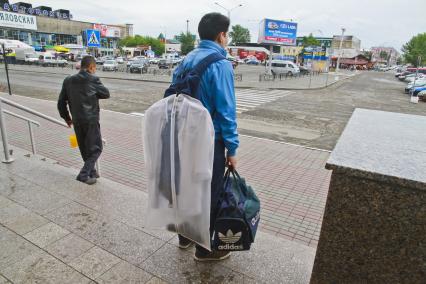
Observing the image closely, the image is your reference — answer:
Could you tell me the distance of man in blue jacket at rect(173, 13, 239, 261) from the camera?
2.31m

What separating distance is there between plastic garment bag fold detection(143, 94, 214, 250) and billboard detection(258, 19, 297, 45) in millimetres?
40463

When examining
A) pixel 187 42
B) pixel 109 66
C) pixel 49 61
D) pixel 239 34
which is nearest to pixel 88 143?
pixel 109 66

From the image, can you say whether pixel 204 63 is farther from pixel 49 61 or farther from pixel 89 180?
pixel 49 61

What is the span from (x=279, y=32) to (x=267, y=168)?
126ft

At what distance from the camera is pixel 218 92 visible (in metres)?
2.30

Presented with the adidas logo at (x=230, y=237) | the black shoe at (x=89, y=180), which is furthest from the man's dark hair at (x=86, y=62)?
the adidas logo at (x=230, y=237)

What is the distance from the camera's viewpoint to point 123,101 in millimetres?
15828

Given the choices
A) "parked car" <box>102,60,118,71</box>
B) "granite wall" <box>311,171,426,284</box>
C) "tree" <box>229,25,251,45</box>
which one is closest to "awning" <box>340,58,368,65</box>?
"tree" <box>229,25,251,45</box>

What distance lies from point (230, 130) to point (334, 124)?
11.2 meters

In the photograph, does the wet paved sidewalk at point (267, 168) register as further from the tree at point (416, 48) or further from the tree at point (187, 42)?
the tree at point (187, 42)

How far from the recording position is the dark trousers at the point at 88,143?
14.6 ft

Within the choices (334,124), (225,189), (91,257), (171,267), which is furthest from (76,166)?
(334,124)

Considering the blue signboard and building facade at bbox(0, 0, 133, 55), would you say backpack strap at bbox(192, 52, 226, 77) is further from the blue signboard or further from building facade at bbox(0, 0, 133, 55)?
building facade at bbox(0, 0, 133, 55)

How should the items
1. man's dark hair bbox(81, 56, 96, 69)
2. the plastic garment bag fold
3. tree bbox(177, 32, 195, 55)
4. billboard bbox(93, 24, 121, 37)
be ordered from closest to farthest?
the plastic garment bag fold, man's dark hair bbox(81, 56, 96, 69), billboard bbox(93, 24, 121, 37), tree bbox(177, 32, 195, 55)
